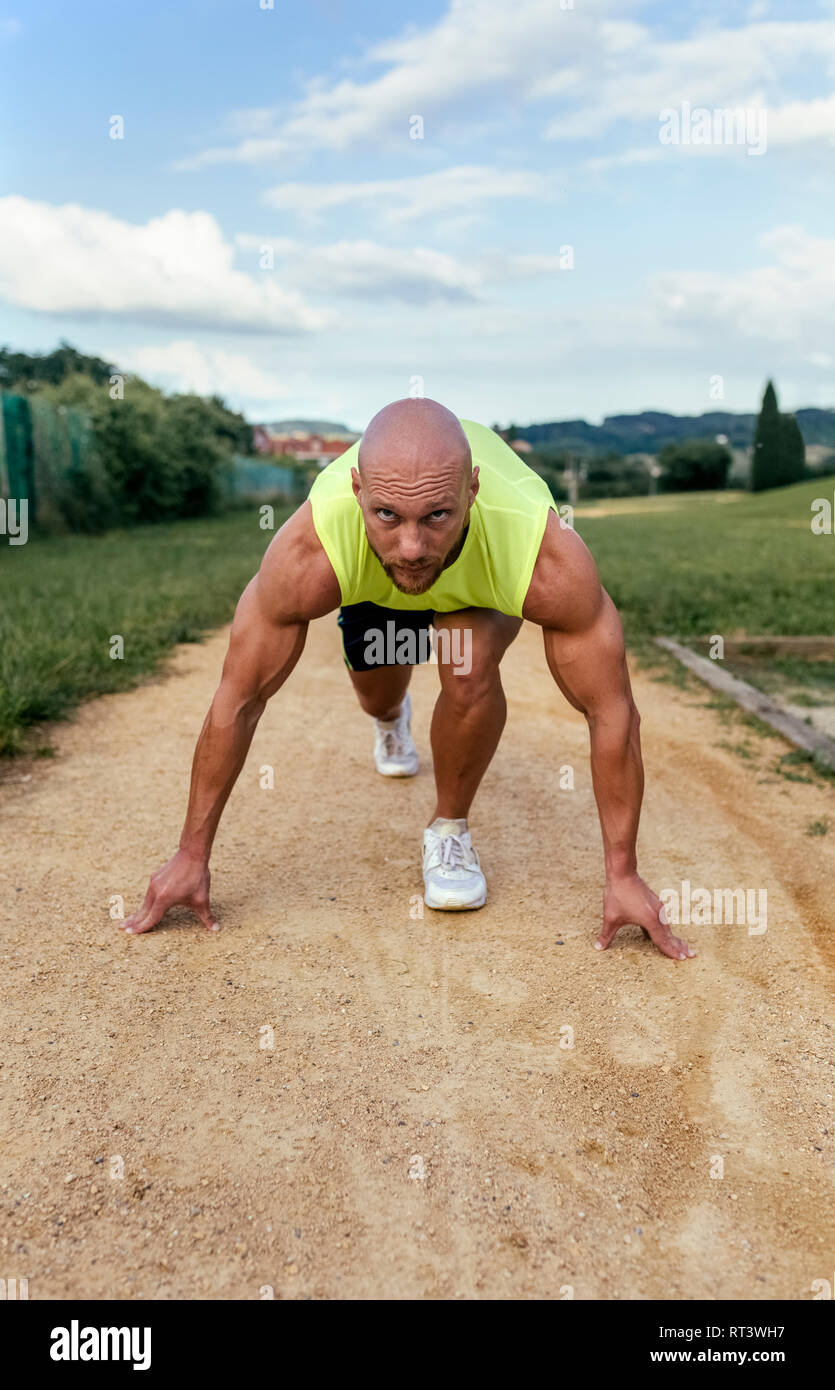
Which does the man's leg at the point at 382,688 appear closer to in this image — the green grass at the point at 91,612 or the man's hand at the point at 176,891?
the man's hand at the point at 176,891

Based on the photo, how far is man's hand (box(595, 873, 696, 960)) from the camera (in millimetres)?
2816

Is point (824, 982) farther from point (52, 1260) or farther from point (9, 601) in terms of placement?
point (9, 601)

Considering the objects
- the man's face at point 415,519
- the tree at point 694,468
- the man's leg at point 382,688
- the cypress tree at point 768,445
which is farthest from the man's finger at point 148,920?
the tree at point 694,468

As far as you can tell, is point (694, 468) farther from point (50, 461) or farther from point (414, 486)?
point (414, 486)

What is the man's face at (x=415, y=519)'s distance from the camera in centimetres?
234

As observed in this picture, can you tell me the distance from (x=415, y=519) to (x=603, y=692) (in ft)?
2.31

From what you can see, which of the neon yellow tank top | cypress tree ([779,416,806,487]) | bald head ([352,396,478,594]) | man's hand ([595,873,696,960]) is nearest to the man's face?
bald head ([352,396,478,594])

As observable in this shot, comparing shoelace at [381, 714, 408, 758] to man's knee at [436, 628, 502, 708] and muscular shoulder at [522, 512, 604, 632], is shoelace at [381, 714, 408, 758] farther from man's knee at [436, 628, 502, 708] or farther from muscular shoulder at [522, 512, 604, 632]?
muscular shoulder at [522, 512, 604, 632]

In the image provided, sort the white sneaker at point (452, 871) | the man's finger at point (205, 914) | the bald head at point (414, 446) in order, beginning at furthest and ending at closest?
1. the white sneaker at point (452, 871)
2. the man's finger at point (205, 914)
3. the bald head at point (414, 446)

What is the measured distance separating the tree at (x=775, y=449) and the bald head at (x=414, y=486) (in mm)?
45483

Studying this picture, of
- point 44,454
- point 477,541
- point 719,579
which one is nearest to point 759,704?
point 477,541

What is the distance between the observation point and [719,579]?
10680 millimetres

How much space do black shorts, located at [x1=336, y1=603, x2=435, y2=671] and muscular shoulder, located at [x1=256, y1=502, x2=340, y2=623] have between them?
1.77 ft
